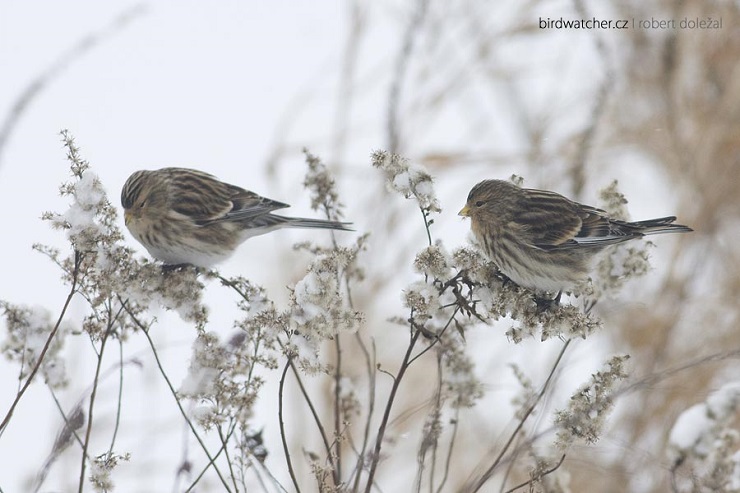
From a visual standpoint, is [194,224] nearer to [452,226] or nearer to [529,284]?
[529,284]

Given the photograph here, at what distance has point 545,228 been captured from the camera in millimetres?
2850

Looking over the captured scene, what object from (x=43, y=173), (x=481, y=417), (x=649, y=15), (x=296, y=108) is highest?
(x=649, y=15)

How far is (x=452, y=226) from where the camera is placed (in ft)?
20.0

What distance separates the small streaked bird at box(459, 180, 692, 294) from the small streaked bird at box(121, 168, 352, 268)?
0.58 metres

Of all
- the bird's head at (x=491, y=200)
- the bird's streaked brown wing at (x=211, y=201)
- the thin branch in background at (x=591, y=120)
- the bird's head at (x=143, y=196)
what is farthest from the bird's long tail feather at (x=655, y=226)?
the bird's head at (x=143, y=196)

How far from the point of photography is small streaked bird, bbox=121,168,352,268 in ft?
10.2

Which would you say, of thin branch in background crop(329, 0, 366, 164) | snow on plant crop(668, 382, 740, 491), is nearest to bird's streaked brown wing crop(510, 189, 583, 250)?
snow on plant crop(668, 382, 740, 491)

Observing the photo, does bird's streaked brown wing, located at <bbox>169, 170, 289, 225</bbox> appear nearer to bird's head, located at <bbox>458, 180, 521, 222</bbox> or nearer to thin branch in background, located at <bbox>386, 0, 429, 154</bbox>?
thin branch in background, located at <bbox>386, 0, 429, 154</bbox>

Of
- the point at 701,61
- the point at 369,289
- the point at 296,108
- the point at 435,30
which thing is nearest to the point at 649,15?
the point at 701,61

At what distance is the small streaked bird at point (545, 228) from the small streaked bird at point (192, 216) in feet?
1.91

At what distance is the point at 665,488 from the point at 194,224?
2240mm

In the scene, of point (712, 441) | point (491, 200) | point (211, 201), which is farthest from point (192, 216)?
point (712, 441)

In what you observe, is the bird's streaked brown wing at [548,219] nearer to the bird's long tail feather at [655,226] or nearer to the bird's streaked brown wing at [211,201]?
the bird's long tail feather at [655,226]

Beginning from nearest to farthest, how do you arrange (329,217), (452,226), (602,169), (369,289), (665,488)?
(329,217)
(665,488)
(369,289)
(602,169)
(452,226)
